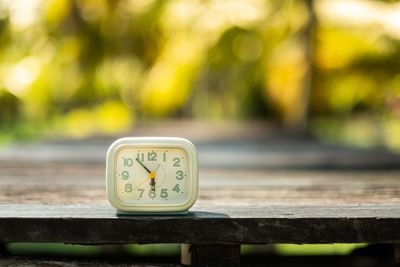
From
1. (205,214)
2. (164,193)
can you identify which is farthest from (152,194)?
(205,214)

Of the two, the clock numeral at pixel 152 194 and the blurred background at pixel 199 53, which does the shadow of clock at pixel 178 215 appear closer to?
the clock numeral at pixel 152 194

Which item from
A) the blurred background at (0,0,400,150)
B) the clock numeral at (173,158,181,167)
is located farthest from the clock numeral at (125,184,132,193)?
the blurred background at (0,0,400,150)

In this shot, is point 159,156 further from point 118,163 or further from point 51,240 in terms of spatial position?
point 51,240

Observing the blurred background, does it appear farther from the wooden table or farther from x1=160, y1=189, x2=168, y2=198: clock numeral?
x1=160, y1=189, x2=168, y2=198: clock numeral

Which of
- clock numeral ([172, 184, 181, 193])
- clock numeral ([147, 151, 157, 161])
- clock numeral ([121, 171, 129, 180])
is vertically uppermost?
clock numeral ([147, 151, 157, 161])

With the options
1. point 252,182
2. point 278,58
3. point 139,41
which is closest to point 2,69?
point 139,41

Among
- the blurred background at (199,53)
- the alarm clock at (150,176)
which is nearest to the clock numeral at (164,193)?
the alarm clock at (150,176)

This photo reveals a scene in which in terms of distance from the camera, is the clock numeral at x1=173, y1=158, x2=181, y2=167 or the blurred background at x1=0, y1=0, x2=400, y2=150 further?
the blurred background at x1=0, y1=0, x2=400, y2=150
